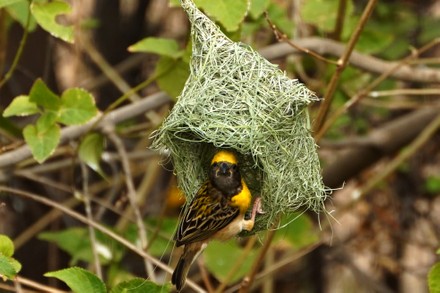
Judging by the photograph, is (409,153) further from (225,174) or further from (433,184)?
(225,174)

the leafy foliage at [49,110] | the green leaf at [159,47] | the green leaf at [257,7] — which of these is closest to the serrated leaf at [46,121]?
the leafy foliage at [49,110]

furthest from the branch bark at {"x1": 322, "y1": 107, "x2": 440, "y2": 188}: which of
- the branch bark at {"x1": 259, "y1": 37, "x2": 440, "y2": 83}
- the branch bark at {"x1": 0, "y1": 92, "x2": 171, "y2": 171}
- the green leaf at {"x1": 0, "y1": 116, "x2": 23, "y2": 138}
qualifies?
the green leaf at {"x1": 0, "y1": 116, "x2": 23, "y2": 138}

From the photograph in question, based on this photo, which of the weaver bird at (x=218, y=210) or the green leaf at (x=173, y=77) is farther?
the green leaf at (x=173, y=77)

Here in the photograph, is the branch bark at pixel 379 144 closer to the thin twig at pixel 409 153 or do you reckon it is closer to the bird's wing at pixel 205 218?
the thin twig at pixel 409 153

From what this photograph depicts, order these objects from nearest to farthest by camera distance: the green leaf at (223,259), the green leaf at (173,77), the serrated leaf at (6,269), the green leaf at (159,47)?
the serrated leaf at (6,269) → the green leaf at (159,47) → the green leaf at (173,77) → the green leaf at (223,259)

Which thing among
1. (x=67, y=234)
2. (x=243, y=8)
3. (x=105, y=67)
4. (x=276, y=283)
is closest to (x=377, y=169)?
(x=276, y=283)

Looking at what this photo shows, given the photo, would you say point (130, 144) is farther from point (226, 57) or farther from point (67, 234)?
point (226, 57)

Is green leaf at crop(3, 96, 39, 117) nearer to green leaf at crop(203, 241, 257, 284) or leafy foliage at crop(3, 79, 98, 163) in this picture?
leafy foliage at crop(3, 79, 98, 163)
